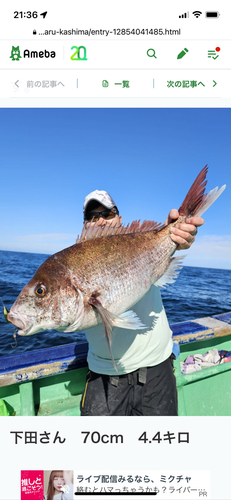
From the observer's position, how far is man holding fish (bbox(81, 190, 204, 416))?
2295mm

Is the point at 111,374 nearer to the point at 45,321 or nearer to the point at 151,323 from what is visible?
the point at 151,323

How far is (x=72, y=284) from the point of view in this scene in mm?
1955

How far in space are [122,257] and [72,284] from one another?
49cm

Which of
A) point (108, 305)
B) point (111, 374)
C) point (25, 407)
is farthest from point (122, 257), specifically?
point (25, 407)

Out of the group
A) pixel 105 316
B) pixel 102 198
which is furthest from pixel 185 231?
pixel 105 316

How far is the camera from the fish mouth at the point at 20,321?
70.0 inches
